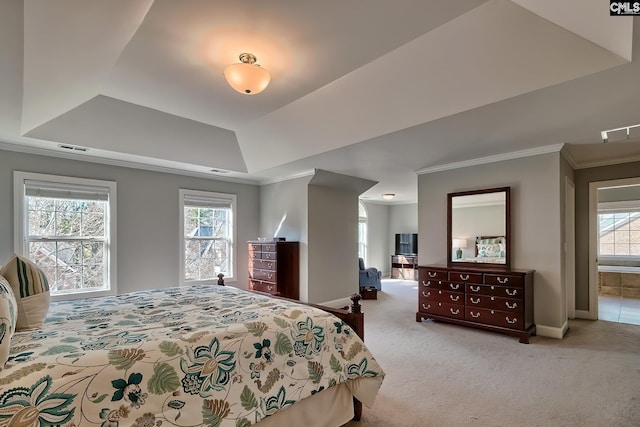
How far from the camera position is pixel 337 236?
5.85 meters

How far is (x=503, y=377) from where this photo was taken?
2738mm

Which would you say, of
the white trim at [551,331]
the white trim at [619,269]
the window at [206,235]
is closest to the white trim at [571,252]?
the white trim at [551,331]

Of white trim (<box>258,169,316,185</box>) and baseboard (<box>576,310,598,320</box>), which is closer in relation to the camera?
baseboard (<box>576,310,598,320</box>)

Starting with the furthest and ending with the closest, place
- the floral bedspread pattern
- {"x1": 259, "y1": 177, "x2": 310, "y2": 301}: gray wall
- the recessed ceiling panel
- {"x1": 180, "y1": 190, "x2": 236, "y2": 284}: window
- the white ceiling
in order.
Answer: {"x1": 259, "y1": 177, "x2": 310, "y2": 301}: gray wall → {"x1": 180, "y1": 190, "x2": 236, "y2": 284}: window → the recessed ceiling panel → the white ceiling → the floral bedspread pattern

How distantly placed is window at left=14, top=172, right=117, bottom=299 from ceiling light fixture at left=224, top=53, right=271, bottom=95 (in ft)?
10.3

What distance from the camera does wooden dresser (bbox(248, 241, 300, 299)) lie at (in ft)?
16.9

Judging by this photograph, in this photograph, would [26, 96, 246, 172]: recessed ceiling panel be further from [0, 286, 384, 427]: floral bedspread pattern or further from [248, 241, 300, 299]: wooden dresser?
[0, 286, 384, 427]: floral bedspread pattern

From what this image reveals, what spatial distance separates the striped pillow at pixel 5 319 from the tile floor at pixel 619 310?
21.1 feet

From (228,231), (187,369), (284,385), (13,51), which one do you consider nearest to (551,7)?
(284,385)

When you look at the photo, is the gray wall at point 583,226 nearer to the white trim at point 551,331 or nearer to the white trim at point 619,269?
the white trim at point 551,331

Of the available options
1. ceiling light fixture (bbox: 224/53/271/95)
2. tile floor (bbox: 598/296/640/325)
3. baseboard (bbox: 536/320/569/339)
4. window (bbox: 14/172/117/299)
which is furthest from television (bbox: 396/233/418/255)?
ceiling light fixture (bbox: 224/53/271/95)

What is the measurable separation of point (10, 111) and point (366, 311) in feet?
16.5

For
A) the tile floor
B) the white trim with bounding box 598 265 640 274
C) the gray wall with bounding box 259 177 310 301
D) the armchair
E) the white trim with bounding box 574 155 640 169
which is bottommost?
the tile floor

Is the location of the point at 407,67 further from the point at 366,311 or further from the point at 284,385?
the point at 366,311
